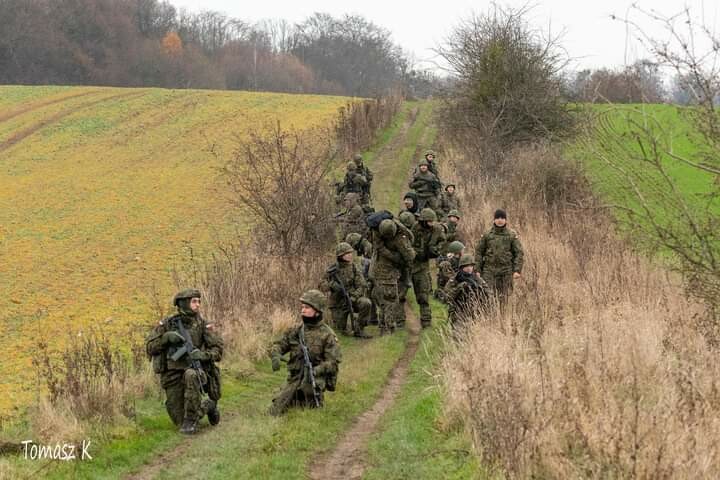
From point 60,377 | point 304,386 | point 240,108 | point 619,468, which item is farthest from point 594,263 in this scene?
point 240,108

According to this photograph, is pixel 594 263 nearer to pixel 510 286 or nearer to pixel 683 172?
pixel 510 286

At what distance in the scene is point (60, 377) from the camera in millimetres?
12320

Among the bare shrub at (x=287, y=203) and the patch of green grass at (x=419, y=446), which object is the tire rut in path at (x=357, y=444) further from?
the bare shrub at (x=287, y=203)

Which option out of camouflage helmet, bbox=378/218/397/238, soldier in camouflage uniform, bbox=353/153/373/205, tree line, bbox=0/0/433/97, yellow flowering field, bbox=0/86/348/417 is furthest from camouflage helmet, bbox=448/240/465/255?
tree line, bbox=0/0/433/97

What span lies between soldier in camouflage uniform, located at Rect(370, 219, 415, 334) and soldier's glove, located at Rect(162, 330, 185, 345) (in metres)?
5.62

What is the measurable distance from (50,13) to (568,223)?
77.0m

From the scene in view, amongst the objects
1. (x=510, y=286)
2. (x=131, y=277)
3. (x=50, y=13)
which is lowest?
(x=131, y=277)

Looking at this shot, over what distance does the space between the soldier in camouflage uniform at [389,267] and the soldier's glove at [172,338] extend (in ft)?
18.4

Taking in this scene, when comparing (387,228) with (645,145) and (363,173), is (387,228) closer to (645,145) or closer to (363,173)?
(645,145)

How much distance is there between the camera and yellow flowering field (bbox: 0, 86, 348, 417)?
17438 mm

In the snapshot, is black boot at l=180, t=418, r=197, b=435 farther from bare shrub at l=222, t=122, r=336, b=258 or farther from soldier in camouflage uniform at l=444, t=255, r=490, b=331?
bare shrub at l=222, t=122, r=336, b=258

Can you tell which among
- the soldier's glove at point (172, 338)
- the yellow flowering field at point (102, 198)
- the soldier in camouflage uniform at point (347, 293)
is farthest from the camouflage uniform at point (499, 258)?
the yellow flowering field at point (102, 198)

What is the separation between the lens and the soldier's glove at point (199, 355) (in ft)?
30.6

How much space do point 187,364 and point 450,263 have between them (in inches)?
259
